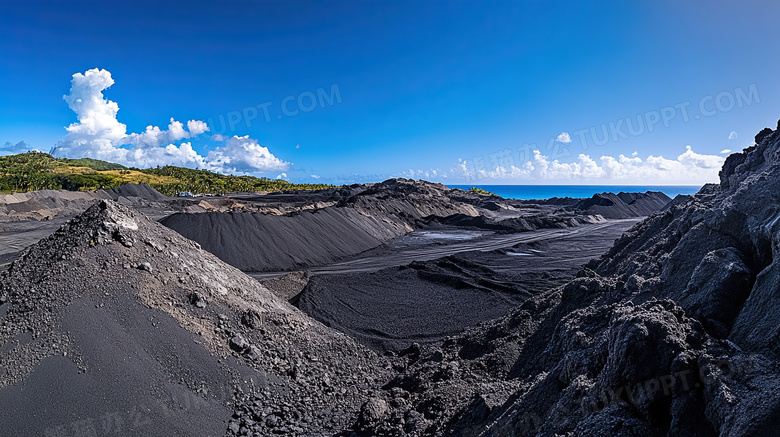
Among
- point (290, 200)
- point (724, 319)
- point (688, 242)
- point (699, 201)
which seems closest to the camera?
point (724, 319)

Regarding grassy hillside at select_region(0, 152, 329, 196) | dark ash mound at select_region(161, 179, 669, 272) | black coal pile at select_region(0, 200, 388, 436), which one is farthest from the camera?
grassy hillside at select_region(0, 152, 329, 196)

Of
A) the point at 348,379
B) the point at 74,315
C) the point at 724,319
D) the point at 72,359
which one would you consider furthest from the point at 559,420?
the point at 74,315

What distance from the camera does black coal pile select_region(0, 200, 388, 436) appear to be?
579cm

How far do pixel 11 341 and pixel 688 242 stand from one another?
11710 millimetres

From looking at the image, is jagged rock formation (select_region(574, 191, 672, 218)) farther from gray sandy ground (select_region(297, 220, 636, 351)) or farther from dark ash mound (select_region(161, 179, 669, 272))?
gray sandy ground (select_region(297, 220, 636, 351))

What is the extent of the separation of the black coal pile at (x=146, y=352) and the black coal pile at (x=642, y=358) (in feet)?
5.19

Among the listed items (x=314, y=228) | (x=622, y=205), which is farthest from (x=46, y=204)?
(x=622, y=205)

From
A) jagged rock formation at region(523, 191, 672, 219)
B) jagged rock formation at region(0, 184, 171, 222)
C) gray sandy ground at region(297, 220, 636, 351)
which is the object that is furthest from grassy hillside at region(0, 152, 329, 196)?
jagged rock formation at region(523, 191, 672, 219)

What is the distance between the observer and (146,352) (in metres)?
6.65

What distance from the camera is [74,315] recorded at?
21.8 ft

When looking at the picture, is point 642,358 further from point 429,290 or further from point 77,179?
point 77,179

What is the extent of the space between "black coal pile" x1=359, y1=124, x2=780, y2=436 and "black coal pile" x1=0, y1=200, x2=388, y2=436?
1.58m

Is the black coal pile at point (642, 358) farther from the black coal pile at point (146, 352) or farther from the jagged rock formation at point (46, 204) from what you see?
the jagged rock formation at point (46, 204)

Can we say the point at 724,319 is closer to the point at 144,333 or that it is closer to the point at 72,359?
the point at 144,333
